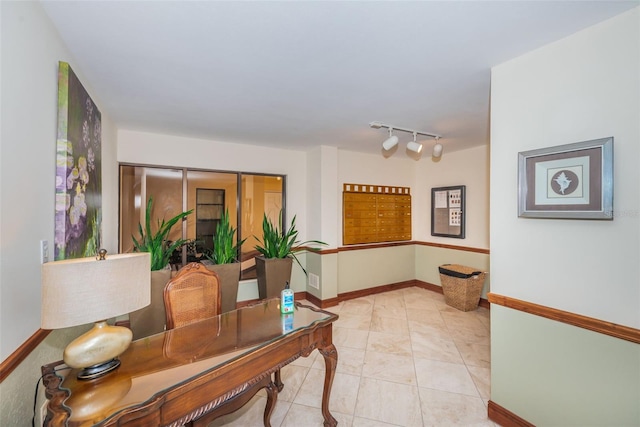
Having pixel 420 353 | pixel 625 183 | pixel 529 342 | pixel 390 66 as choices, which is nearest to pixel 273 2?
pixel 390 66

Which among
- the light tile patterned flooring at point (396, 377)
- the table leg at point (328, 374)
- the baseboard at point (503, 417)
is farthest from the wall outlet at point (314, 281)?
the baseboard at point (503, 417)

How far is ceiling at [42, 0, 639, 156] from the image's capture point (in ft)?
4.32

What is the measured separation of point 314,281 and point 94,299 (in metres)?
3.33

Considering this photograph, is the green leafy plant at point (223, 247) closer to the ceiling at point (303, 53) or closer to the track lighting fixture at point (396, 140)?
the ceiling at point (303, 53)

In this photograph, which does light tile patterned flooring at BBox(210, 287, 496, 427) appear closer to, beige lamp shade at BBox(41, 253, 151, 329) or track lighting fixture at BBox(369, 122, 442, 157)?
beige lamp shade at BBox(41, 253, 151, 329)

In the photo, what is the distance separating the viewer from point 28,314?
117 cm

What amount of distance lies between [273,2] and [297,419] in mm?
2481

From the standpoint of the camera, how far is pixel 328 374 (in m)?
1.78

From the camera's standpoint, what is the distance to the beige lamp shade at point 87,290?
964 millimetres

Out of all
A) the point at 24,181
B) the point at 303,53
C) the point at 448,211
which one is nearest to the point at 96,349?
the point at 24,181

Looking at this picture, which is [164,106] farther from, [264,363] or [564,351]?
[564,351]

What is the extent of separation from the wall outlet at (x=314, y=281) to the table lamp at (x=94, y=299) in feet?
9.90

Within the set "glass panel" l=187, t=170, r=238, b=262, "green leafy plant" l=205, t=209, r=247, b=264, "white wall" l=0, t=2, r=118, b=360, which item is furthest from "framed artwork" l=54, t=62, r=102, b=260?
"glass panel" l=187, t=170, r=238, b=262

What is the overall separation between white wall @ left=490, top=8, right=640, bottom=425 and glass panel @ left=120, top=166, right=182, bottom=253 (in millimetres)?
3546
